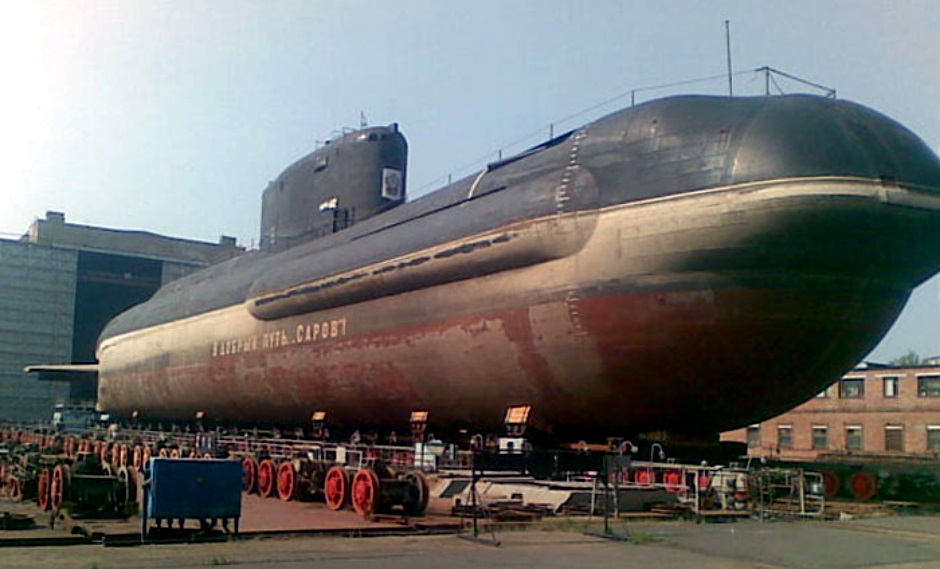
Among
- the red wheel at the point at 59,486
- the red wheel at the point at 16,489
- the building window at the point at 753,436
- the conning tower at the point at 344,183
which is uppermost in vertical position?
the conning tower at the point at 344,183

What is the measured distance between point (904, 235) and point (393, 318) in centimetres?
1299

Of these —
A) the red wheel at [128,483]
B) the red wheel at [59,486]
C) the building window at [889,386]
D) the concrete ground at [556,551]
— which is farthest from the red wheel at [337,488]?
the building window at [889,386]

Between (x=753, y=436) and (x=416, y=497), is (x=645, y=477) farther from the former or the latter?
(x=753, y=436)

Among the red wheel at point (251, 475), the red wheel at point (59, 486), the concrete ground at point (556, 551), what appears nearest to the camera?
the concrete ground at point (556, 551)

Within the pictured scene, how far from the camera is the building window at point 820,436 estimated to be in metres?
52.5

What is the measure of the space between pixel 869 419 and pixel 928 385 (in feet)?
11.9

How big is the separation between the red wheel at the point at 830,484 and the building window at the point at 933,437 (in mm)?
27077

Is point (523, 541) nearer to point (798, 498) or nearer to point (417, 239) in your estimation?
point (798, 498)

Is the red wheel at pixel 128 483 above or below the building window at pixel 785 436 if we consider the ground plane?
below

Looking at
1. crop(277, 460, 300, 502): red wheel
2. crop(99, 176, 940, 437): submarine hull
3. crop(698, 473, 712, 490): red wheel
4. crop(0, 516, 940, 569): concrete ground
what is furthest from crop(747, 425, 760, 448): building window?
crop(0, 516, 940, 569): concrete ground

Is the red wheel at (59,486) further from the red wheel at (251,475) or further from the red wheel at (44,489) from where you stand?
the red wheel at (251,475)

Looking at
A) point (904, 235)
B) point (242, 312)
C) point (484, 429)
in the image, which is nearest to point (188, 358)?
point (242, 312)

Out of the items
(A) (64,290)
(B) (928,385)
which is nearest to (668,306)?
(B) (928,385)

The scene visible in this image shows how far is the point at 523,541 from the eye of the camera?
14219 millimetres
